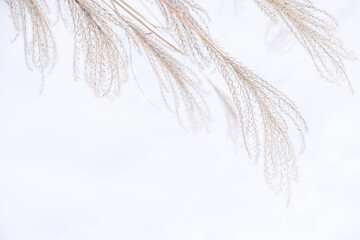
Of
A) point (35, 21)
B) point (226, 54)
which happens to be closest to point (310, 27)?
point (226, 54)

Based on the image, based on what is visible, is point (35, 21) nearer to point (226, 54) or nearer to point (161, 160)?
point (226, 54)


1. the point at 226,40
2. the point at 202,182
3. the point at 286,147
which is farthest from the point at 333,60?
the point at 202,182

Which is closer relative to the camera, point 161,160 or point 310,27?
point 310,27

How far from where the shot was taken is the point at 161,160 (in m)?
1.01

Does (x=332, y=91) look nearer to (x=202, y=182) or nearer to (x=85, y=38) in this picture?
(x=202, y=182)

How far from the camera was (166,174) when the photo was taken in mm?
1011

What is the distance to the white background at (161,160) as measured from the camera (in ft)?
3.16

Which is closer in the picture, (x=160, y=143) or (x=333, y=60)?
(x=333, y=60)

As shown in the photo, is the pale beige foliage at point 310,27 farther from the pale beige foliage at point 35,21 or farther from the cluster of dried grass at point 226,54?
the pale beige foliage at point 35,21

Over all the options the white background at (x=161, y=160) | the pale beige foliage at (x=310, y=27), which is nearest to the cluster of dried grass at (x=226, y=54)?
the pale beige foliage at (x=310, y=27)

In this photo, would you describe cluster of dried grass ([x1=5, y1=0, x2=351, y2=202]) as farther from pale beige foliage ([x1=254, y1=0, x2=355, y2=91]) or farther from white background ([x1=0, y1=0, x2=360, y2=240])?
white background ([x1=0, y1=0, x2=360, y2=240])

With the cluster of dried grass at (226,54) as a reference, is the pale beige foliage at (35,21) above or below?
above

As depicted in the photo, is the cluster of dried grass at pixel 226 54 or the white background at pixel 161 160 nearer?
the cluster of dried grass at pixel 226 54

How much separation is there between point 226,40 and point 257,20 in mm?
144
